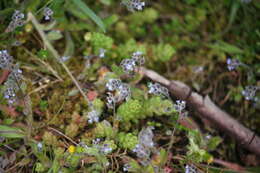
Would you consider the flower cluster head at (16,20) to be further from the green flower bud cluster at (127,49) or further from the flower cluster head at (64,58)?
the green flower bud cluster at (127,49)

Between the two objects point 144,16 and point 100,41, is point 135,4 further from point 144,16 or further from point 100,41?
point 144,16

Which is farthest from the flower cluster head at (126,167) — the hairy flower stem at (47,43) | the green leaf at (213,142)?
the hairy flower stem at (47,43)

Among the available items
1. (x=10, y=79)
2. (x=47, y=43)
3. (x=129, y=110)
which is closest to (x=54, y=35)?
(x=47, y=43)

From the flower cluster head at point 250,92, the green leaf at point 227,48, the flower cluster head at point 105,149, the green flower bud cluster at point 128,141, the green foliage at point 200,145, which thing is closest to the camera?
the flower cluster head at point 105,149

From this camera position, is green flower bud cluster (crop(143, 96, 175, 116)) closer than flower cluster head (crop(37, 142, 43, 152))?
No

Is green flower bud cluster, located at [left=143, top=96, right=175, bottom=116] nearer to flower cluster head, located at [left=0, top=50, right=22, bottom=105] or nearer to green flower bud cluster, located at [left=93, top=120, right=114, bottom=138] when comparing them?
green flower bud cluster, located at [left=93, top=120, right=114, bottom=138]

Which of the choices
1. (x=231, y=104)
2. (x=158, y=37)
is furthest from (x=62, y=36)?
Result: (x=231, y=104)

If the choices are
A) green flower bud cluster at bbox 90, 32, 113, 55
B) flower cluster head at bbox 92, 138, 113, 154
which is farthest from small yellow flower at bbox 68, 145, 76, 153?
green flower bud cluster at bbox 90, 32, 113, 55
